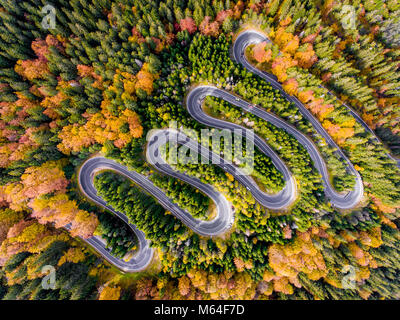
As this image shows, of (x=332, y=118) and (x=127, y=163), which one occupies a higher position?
(x=332, y=118)

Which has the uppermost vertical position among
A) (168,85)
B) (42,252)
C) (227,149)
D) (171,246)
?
(168,85)

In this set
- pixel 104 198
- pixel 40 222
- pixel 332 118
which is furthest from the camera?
pixel 332 118

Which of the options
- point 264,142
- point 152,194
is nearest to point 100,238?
point 152,194

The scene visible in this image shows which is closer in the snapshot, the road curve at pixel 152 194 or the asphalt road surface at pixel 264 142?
the road curve at pixel 152 194

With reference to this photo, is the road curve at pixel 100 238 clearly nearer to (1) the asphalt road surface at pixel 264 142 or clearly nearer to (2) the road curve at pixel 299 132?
(1) the asphalt road surface at pixel 264 142

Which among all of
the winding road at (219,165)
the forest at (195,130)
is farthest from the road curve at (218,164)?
the forest at (195,130)

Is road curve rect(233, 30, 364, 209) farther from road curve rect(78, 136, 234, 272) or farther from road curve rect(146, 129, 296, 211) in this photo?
road curve rect(78, 136, 234, 272)
